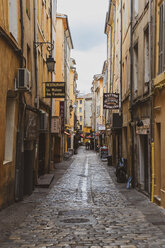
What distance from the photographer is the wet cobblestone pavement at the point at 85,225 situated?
6.84 meters

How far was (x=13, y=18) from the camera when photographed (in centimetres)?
1095

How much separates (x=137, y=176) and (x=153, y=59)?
538 centimetres

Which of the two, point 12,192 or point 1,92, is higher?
point 1,92

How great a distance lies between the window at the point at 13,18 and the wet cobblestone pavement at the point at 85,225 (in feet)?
17.1

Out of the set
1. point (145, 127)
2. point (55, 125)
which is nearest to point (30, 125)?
point (145, 127)

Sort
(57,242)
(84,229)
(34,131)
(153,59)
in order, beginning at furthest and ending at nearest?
(34,131) → (153,59) → (84,229) → (57,242)

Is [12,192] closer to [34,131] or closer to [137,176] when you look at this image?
[34,131]

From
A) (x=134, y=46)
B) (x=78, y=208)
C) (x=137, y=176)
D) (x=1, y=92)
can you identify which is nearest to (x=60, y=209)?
(x=78, y=208)

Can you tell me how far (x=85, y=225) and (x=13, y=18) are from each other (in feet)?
20.9

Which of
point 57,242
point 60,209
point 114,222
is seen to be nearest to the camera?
point 57,242

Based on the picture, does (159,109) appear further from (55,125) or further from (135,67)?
(55,125)

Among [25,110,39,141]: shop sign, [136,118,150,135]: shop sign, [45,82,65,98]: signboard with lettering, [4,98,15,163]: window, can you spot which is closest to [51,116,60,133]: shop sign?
[45,82,65,98]: signboard with lettering

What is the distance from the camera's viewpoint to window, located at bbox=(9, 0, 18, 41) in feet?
34.9

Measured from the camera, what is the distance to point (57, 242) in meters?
6.91
